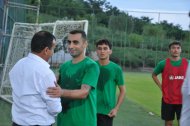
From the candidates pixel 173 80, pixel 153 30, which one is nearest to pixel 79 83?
pixel 173 80

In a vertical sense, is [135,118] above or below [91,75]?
below

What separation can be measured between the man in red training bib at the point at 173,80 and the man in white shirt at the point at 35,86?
421cm

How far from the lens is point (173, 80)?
26.3ft

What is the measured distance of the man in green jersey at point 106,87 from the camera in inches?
239

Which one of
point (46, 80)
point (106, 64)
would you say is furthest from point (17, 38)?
point (46, 80)

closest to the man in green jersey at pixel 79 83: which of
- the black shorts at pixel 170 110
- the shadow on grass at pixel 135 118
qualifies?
the black shorts at pixel 170 110

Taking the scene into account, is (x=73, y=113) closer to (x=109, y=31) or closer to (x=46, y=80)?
(x=46, y=80)

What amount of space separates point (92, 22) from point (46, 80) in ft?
114

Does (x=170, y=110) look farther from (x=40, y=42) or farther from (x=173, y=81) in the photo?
(x=40, y=42)

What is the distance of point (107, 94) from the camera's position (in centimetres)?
609

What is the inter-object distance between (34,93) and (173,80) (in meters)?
4.42

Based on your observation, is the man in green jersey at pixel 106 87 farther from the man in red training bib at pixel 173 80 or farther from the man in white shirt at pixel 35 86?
the man in red training bib at pixel 173 80

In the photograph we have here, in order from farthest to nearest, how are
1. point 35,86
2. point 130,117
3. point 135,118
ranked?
point 130,117, point 135,118, point 35,86

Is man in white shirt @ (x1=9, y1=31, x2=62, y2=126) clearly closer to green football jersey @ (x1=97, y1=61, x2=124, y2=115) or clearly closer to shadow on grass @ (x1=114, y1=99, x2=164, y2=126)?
green football jersey @ (x1=97, y1=61, x2=124, y2=115)
